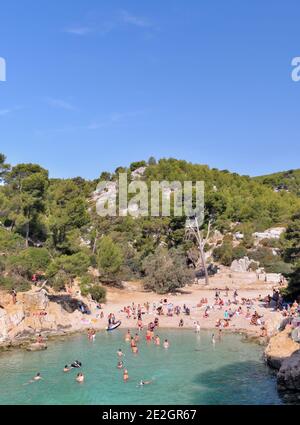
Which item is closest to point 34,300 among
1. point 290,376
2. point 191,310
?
point 191,310

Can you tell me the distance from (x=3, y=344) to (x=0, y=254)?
10.1 m

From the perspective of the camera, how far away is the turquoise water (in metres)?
21.1

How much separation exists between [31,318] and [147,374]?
13444mm

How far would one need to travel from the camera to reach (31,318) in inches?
1378

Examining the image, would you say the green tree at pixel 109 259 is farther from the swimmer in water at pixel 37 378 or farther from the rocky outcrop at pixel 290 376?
the rocky outcrop at pixel 290 376

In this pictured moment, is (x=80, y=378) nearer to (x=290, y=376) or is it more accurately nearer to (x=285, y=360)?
(x=285, y=360)

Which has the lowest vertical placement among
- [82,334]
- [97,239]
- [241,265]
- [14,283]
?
[82,334]

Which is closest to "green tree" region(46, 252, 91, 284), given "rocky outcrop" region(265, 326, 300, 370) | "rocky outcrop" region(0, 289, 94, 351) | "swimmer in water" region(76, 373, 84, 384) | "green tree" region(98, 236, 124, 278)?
"rocky outcrop" region(0, 289, 94, 351)

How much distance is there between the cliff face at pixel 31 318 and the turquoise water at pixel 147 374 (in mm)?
2656

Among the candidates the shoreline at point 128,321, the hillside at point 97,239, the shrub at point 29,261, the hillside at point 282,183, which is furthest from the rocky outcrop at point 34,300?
the hillside at point 282,183

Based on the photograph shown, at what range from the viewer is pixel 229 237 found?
69.4 m

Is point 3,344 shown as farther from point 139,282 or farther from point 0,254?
point 139,282

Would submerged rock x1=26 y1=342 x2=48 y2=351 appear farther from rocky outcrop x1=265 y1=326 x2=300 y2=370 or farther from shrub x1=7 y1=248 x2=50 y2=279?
rocky outcrop x1=265 y1=326 x2=300 y2=370
